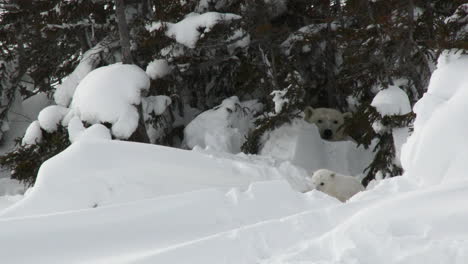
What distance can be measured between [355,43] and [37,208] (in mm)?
5059

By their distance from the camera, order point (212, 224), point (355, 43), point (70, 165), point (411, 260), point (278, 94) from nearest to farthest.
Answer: point (411, 260), point (212, 224), point (70, 165), point (355, 43), point (278, 94)

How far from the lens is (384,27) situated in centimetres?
621

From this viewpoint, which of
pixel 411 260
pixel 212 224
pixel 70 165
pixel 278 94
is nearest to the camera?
pixel 411 260

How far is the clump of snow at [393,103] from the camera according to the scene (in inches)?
243

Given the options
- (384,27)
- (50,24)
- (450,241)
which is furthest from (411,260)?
(50,24)

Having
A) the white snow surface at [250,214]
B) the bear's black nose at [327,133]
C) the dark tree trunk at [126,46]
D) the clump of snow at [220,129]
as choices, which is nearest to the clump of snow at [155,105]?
the dark tree trunk at [126,46]

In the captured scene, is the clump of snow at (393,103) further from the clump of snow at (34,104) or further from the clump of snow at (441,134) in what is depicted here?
the clump of snow at (34,104)

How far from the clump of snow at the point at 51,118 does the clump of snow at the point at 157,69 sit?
164 cm

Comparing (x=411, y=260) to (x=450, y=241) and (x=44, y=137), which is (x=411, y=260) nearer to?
(x=450, y=241)

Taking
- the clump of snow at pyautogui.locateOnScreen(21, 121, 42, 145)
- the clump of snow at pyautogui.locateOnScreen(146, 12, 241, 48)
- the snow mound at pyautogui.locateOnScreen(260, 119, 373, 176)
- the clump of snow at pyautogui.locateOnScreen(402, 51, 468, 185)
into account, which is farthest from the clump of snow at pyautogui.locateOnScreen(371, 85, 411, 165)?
the clump of snow at pyautogui.locateOnScreen(21, 121, 42, 145)

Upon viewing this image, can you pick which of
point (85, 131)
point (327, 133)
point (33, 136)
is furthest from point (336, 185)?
point (33, 136)

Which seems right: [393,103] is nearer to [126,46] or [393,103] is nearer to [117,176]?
[117,176]

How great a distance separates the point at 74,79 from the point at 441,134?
677 centimetres

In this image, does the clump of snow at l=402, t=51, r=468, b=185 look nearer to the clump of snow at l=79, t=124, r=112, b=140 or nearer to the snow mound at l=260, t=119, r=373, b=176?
the snow mound at l=260, t=119, r=373, b=176
